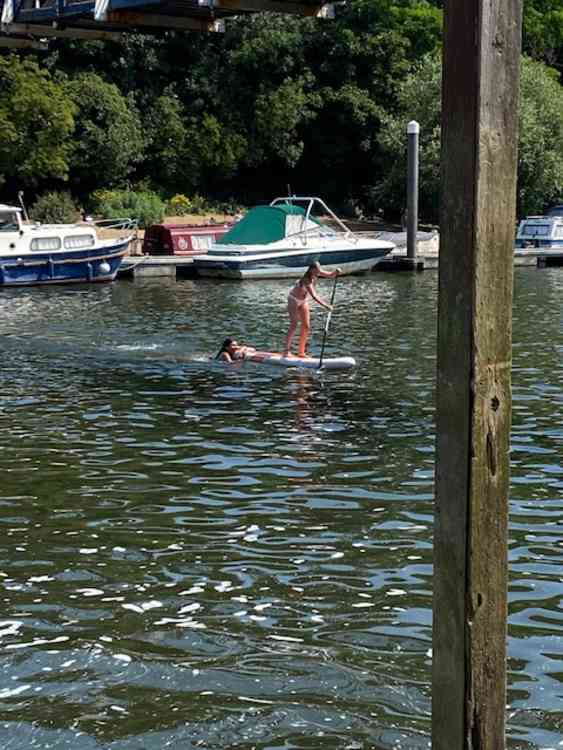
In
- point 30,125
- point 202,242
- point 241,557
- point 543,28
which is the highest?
point 543,28

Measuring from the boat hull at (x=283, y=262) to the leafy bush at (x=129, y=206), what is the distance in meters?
11.0

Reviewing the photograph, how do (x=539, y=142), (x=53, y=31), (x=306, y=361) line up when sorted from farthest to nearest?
(x=539, y=142), (x=53, y=31), (x=306, y=361)

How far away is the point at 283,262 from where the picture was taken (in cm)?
3859

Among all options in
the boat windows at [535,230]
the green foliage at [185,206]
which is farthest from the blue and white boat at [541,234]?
the green foliage at [185,206]

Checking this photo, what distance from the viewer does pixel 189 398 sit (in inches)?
661

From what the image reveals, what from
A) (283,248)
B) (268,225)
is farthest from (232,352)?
(268,225)

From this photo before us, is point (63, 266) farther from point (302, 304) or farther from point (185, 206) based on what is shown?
point (185, 206)

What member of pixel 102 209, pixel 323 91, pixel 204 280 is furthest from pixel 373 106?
pixel 204 280

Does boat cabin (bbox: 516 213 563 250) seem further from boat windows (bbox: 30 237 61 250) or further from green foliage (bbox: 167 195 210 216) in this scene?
boat windows (bbox: 30 237 61 250)

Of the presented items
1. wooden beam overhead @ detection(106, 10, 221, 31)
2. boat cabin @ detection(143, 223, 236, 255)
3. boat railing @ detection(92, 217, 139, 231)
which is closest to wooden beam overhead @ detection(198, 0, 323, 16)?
wooden beam overhead @ detection(106, 10, 221, 31)

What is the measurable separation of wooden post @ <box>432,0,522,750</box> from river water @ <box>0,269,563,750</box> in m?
1.74

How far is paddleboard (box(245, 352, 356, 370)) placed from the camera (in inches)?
752

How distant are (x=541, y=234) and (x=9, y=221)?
789 inches

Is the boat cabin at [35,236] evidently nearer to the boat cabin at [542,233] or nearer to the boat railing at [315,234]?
the boat railing at [315,234]
